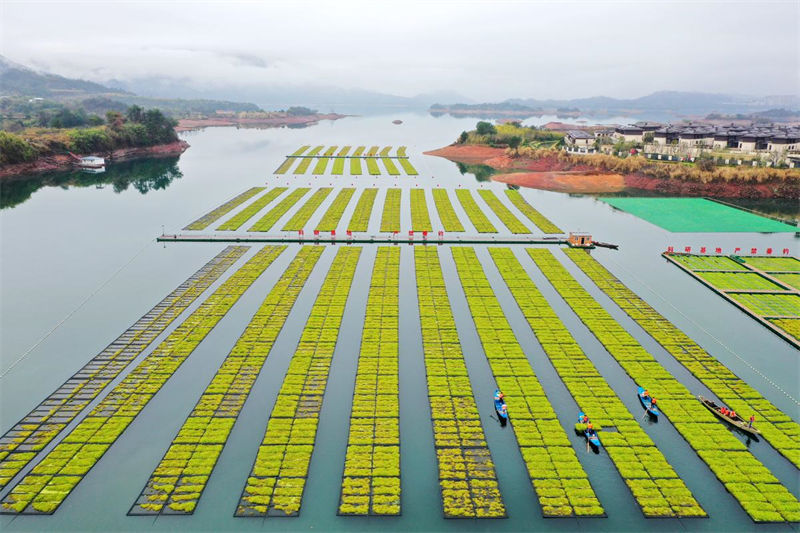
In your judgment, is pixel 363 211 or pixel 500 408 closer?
pixel 500 408

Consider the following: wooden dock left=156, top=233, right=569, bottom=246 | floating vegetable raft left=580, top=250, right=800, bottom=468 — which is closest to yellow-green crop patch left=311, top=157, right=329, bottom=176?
wooden dock left=156, top=233, right=569, bottom=246

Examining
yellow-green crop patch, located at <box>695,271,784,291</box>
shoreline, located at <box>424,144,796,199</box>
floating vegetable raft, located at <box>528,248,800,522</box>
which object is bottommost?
floating vegetable raft, located at <box>528,248,800,522</box>

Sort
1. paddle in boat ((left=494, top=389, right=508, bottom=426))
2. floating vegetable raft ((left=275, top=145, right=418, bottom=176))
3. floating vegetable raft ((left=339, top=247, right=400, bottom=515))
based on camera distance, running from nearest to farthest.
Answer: floating vegetable raft ((left=339, top=247, right=400, bottom=515)) < paddle in boat ((left=494, top=389, right=508, bottom=426)) < floating vegetable raft ((left=275, top=145, right=418, bottom=176))

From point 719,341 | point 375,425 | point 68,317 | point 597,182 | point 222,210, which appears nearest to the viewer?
point 375,425

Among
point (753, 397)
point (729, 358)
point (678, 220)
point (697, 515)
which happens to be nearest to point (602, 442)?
point (697, 515)

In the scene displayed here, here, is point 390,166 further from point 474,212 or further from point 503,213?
point 503,213

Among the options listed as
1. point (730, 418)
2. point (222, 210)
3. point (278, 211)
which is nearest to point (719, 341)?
point (730, 418)

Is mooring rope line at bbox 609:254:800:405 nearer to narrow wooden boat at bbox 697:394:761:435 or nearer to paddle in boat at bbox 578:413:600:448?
narrow wooden boat at bbox 697:394:761:435

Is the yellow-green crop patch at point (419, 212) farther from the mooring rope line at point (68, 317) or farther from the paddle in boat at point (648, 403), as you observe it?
the paddle in boat at point (648, 403)

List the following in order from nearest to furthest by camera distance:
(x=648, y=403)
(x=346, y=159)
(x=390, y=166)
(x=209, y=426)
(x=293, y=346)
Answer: (x=209, y=426), (x=648, y=403), (x=293, y=346), (x=390, y=166), (x=346, y=159)
